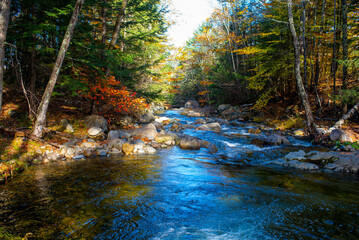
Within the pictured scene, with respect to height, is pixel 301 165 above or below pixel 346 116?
below

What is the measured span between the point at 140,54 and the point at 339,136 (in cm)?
1338

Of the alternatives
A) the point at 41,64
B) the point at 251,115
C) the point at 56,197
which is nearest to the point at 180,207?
the point at 56,197

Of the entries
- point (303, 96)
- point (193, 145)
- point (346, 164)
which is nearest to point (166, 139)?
point (193, 145)

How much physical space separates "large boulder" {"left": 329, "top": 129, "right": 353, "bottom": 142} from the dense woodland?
61.2 inches

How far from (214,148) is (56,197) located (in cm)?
647

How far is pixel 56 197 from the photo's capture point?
3.90 metres

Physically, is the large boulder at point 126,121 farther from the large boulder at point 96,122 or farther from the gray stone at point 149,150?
the gray stone at point 149,150

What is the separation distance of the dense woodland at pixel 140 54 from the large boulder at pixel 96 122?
3.24ft

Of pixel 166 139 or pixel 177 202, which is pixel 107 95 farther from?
pixel 177 202

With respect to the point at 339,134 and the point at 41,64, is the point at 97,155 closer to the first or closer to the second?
the point at 41,64

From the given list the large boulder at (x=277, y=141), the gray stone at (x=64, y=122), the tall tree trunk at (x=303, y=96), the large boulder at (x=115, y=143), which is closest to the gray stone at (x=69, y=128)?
the gray stone at (x=64, y=122)

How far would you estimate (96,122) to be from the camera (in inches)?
390

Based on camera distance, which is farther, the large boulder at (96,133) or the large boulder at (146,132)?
the large boulder at (146,132)

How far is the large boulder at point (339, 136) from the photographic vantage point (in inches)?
323
